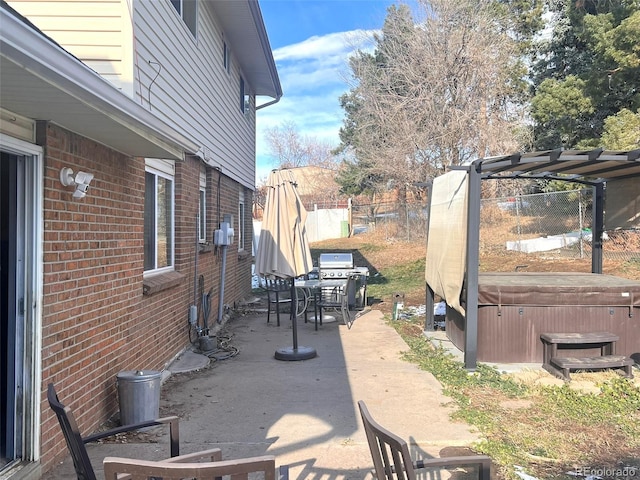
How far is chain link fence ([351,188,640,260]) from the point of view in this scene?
1333 cm

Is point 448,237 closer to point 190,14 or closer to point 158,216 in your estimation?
point 158,216

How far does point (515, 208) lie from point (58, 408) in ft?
52.9

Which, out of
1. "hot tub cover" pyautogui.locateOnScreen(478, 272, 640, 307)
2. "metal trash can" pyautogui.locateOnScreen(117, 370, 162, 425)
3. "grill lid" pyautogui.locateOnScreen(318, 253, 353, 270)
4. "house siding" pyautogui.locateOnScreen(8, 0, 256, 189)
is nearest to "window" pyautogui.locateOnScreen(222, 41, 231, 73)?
"house siding" pyautogui.locateOnScreen(8, 0, 256, 189)

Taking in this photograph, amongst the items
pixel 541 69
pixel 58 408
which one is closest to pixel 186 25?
pixel 58 408

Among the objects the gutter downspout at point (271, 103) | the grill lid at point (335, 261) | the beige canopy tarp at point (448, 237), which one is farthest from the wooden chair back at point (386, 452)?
the gutter downspout at point (271, 103)

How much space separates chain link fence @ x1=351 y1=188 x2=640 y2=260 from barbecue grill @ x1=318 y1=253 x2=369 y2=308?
19.8 feet

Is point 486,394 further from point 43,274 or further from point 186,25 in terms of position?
point 186,25

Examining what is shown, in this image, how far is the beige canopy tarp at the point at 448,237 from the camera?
646cm

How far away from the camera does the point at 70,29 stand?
15.1 ft

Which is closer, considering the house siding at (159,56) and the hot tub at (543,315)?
the house siding at (159,56)

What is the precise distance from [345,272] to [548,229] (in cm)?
760

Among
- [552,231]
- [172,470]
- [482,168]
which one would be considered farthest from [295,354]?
[552,231]

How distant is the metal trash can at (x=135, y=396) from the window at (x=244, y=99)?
8.60 meters

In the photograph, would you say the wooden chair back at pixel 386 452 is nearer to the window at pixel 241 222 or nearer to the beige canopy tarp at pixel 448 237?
A: the beige canopy tarp at pixel 448 237
